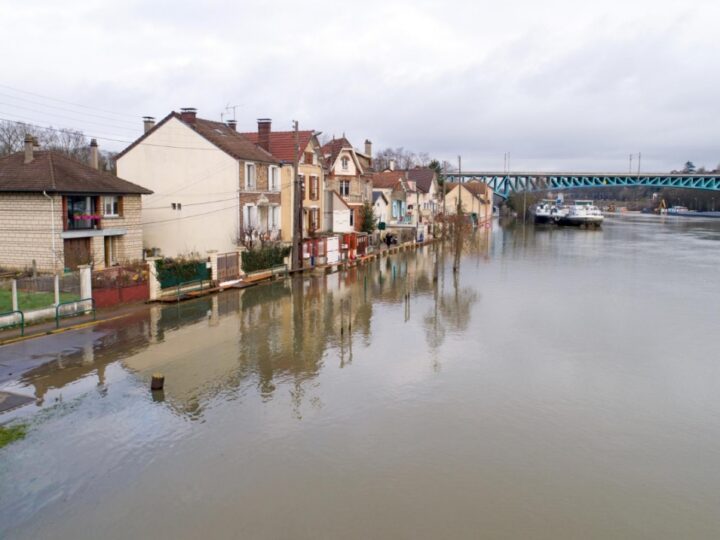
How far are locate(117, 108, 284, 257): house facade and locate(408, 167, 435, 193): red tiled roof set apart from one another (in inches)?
1832

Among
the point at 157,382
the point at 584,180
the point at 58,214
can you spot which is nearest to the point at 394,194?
the point at 58,214

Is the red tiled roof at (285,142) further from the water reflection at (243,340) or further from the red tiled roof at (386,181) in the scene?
the red tiled roof at (386,181)

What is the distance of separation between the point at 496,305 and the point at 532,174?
109 m

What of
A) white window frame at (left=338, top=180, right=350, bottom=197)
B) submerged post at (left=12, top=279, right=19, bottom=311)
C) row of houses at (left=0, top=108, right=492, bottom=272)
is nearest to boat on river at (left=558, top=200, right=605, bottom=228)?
row of houses at (left=0, top=108, right=492, bottom=272)

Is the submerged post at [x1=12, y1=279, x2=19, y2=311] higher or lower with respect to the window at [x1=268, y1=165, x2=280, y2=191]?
lower

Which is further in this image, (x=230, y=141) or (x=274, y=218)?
(x=274, y=218)

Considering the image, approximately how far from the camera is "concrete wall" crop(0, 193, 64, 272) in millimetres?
28469

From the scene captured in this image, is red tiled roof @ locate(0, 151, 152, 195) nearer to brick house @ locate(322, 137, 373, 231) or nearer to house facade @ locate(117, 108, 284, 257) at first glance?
house facade @ locate(117, 108, 284, 257)

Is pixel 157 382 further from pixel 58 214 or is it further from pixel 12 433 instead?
pixel 58 214

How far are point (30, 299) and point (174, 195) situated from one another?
1623cm

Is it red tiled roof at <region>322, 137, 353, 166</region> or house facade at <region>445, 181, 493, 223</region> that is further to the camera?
house facade at <region>445, 181, 493, 223</region>

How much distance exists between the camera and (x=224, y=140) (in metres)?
38.3

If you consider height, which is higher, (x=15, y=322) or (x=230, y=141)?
(x=230, y=141)

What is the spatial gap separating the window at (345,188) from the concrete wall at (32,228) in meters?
27.1
